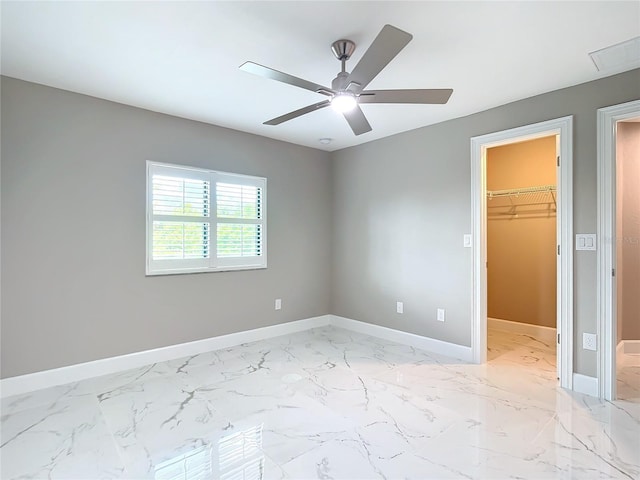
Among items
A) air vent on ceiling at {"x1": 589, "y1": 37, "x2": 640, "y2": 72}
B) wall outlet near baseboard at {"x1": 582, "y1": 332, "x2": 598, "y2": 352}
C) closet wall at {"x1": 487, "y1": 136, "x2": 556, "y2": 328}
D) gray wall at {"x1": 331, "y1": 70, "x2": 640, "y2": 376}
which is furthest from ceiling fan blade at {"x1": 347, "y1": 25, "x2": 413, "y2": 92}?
closet wall at {"x1": 487, "y1": 136, "x2": 556, "y2": 328}

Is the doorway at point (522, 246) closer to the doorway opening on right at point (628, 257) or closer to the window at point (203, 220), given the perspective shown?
the doorway opening on right at point (628, 257)

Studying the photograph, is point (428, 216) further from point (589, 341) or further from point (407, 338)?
point (589, 341)

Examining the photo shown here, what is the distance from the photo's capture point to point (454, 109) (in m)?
3.22

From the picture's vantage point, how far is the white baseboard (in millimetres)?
4059

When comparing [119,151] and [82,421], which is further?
[119,151]

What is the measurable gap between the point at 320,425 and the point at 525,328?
334 centimetres

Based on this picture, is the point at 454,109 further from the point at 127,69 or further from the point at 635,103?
the point at 127,69

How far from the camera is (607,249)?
2.53 m

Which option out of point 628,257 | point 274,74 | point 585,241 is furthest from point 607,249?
point 274,74

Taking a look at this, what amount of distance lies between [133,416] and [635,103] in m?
4.14

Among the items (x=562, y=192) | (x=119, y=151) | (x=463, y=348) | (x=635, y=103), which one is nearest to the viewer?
(x=635, y=103)

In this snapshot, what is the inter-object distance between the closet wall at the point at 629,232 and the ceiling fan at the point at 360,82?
7.48 ft

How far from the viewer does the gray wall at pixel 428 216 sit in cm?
265

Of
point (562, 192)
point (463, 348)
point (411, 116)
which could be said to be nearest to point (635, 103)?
point (562, 192)
